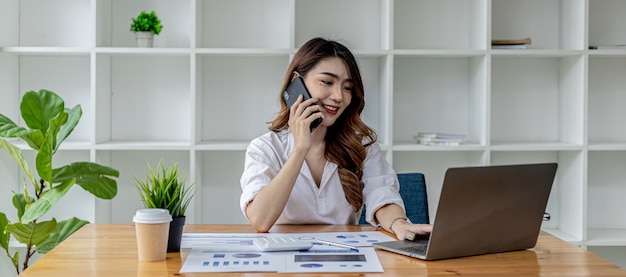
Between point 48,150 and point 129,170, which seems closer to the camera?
point 48,150

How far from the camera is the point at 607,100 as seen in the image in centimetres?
386

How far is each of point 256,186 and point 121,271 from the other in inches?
31.6

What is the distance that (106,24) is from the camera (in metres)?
3.66

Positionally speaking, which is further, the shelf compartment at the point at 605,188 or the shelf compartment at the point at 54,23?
the shelf compartment at the point at 605,188

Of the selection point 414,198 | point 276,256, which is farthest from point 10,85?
point 276,256

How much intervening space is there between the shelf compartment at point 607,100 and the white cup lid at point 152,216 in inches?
111

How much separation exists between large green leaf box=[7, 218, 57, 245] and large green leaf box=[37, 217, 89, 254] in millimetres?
46

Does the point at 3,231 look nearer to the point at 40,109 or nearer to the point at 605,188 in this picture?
the point at 40,109

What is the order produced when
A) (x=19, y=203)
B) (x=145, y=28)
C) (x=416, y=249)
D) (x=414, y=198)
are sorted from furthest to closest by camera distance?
(x=145, y=28) < (x=19, y=203) < (x=414, y=198) < (x=416, y=249)

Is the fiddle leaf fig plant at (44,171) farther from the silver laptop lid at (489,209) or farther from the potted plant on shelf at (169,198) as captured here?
the silver laptop lid at (489,209)

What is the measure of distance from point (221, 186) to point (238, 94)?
490 millimetres

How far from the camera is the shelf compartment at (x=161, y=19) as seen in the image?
148 inches

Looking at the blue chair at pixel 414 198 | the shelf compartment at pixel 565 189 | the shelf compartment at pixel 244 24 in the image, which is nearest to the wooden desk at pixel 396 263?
the blue chair at pixel 414 198

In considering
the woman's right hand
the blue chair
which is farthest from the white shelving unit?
the woman's right hand
